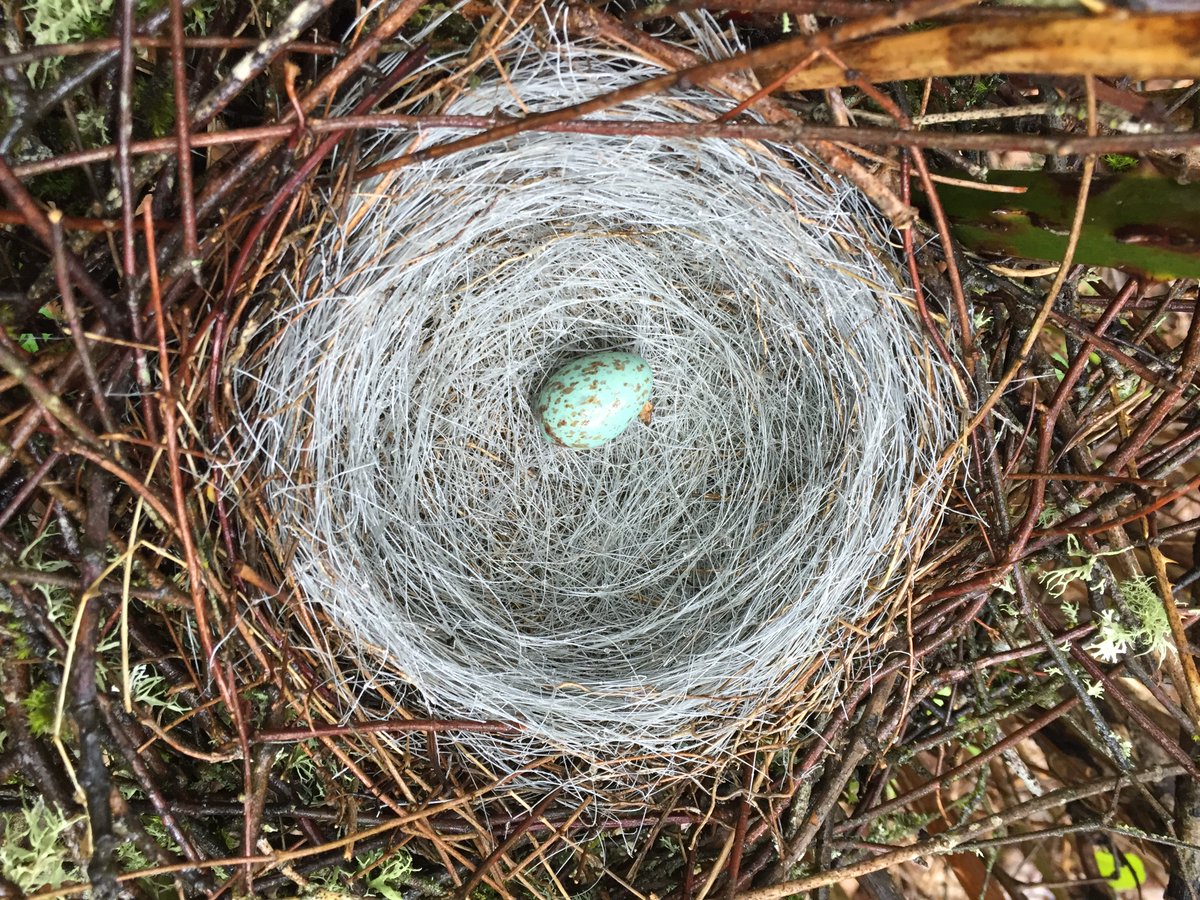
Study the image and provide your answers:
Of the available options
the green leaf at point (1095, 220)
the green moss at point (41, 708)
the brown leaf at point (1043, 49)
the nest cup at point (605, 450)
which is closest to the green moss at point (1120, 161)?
the green leaf at point (1095, 220)

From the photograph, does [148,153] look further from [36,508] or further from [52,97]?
[36,508]

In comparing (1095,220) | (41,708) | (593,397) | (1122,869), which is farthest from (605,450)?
(1122,869)

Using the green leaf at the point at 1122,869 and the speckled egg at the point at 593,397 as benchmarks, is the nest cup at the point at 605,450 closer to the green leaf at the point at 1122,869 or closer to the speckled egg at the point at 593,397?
the speckled egg at the point at 593,397

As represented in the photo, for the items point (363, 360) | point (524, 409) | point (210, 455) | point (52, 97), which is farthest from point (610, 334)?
point (52, 97)

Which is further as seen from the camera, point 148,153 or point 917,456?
point 917,456

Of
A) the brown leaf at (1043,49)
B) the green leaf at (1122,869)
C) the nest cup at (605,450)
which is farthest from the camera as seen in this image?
the green leaf at (1122,869)

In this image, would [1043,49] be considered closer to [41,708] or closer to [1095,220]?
[1095,220]
